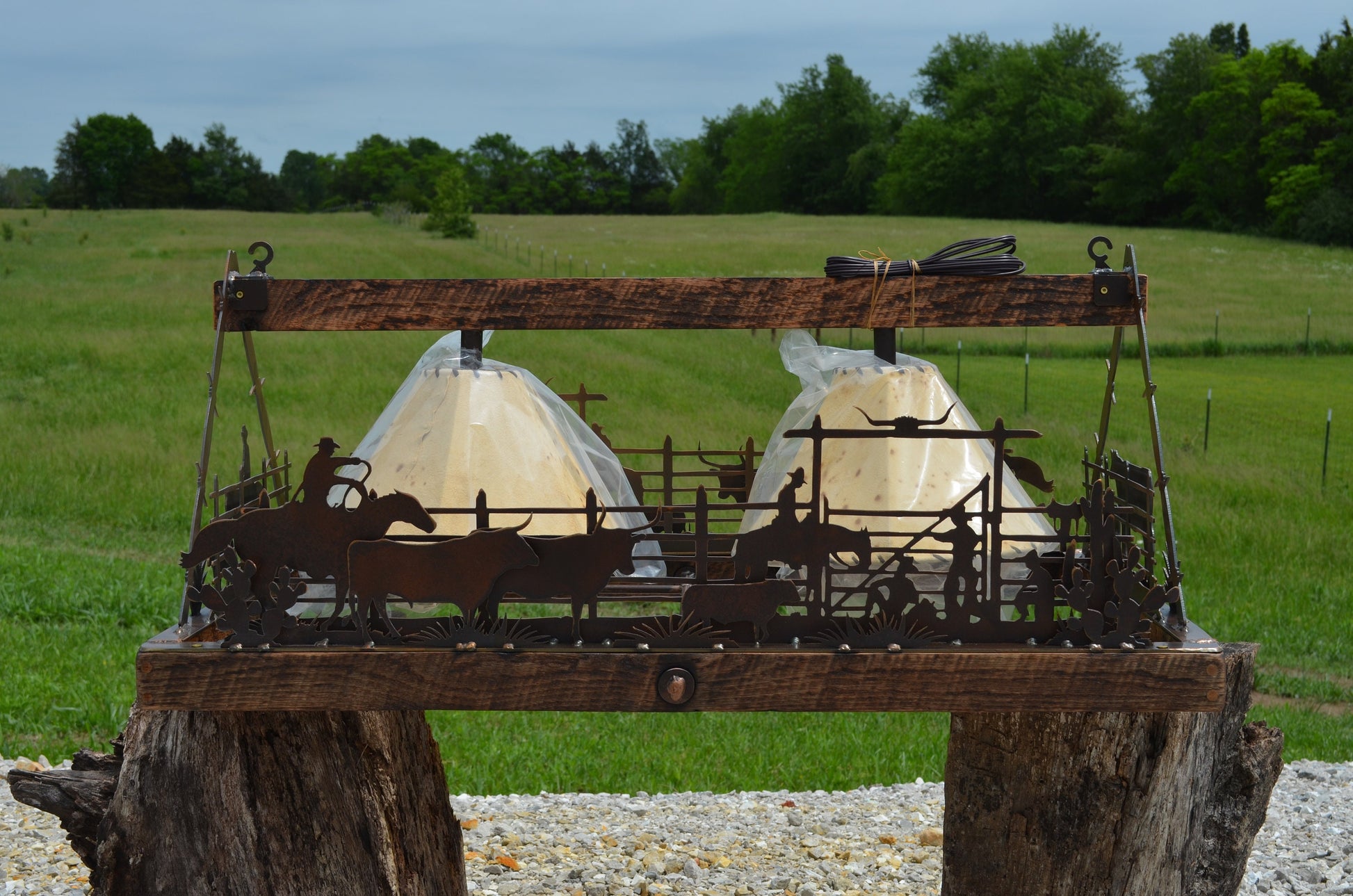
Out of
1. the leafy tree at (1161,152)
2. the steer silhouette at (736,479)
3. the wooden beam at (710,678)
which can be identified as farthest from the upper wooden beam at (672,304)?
the leafy tree at (1161,152)

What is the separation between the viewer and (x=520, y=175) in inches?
2768

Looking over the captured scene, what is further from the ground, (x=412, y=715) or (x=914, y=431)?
(x=914, y=431)

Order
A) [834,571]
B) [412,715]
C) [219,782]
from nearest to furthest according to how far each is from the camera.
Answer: [834,571], [219,782], [412,715]

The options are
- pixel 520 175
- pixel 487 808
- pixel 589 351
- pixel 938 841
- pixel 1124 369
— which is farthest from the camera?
pixel 520 175

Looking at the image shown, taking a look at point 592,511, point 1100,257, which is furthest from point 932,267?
point 592,511

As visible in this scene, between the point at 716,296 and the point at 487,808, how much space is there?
3.10 metres

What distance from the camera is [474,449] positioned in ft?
10.1

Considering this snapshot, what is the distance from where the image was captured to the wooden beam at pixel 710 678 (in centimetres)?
245

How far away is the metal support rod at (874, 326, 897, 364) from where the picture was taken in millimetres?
3297

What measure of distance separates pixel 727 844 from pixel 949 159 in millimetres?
52147

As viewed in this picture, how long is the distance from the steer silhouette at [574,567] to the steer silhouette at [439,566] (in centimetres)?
3

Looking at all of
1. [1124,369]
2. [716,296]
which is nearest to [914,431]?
[716,296]

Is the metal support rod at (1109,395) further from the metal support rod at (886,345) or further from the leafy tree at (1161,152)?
the leafy tree at (1161,152)

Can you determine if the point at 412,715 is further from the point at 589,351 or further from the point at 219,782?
the point at 589,351
